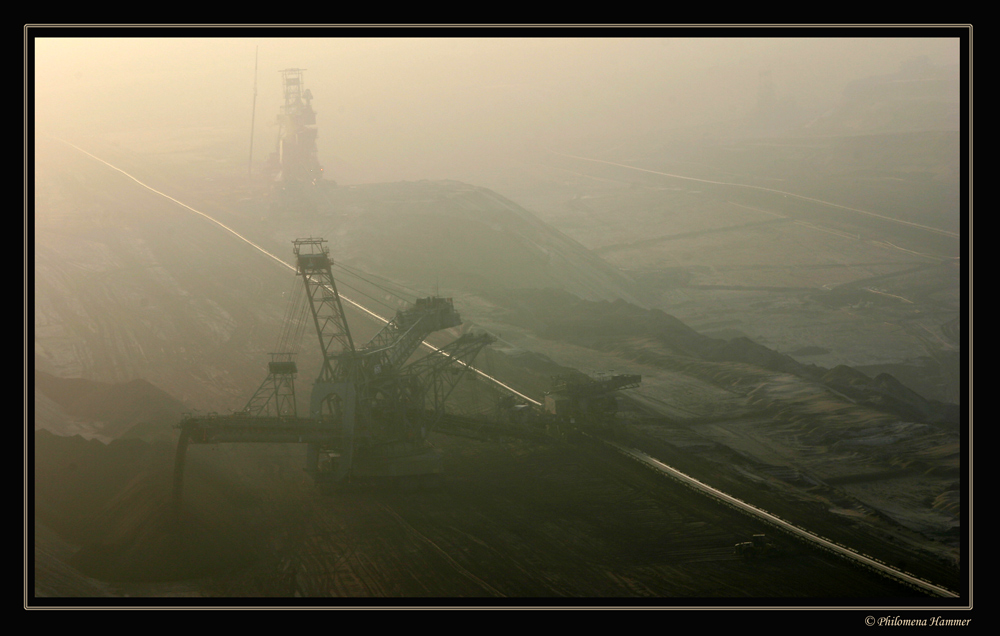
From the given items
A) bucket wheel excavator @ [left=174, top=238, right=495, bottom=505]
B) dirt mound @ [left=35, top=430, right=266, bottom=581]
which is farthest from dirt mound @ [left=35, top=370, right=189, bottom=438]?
bucket wheel excavator @ [left=174, top=238, right=495, bottom=505]

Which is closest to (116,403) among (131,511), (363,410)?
(363,410)

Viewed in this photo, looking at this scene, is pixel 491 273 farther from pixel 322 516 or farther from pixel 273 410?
pixel 322 516

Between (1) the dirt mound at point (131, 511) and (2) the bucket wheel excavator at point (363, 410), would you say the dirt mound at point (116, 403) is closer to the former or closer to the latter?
(1) the dirt mound at point (131, 511)

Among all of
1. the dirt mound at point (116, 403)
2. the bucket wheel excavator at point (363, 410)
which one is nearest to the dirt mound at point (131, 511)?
the bucket wheel excavator at point (363, 410)

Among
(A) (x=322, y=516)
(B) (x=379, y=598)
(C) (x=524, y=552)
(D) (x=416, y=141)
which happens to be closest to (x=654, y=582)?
(C) (x=524, y=552)

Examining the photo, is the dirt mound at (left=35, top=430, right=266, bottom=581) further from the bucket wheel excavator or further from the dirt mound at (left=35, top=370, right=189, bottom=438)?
the dirt mound at (left=35, top=370, right=189, bottom=438)

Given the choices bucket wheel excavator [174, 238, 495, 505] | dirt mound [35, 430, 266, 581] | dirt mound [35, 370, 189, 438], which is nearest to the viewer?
dirt mound [35, 430, 266, 581]

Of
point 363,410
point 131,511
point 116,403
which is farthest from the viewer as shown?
point 116,403

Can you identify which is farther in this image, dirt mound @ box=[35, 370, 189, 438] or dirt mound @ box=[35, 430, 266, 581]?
dirt mound @ box=[35, 370, 189, 438]

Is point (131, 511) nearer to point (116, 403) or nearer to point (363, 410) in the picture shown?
point (363, 410)

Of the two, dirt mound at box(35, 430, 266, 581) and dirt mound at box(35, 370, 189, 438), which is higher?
dirt mound at box(35, 370, 189, 438)

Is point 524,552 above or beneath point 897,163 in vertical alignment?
beneath
